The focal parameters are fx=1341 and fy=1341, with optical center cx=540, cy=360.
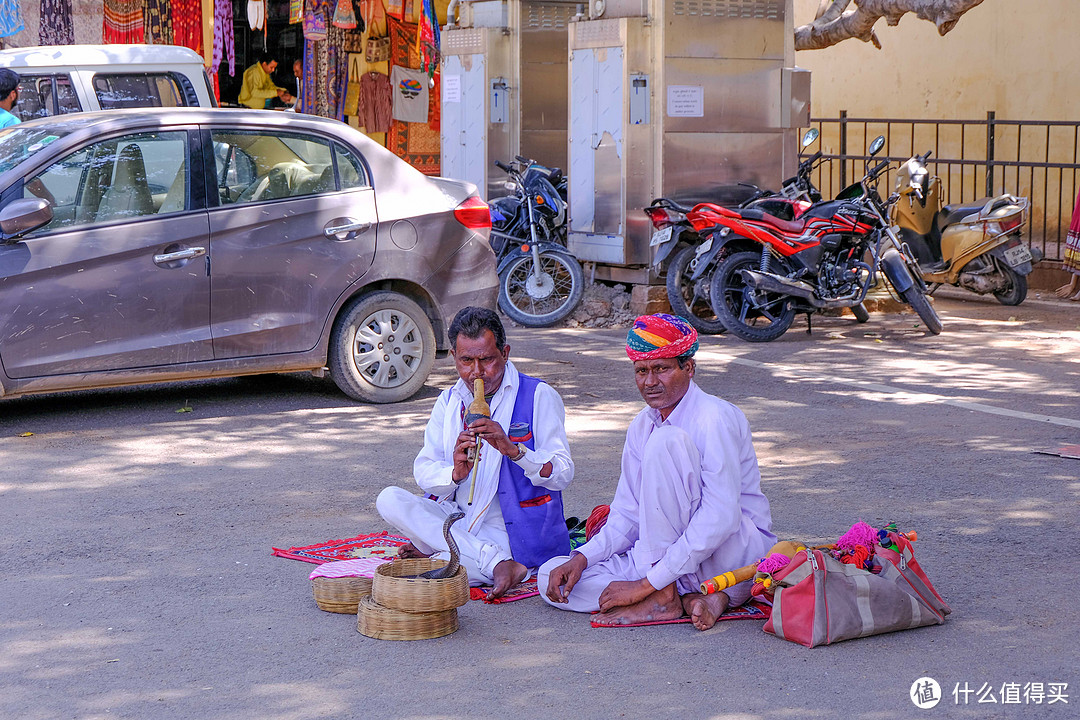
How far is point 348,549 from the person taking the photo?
5.05m

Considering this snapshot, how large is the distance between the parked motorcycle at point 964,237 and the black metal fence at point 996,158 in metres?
1.61

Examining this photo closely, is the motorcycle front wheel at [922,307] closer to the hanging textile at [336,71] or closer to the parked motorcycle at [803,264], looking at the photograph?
the parked motorcycle at [803,264]

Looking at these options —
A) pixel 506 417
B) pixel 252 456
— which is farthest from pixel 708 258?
pixel 506 417

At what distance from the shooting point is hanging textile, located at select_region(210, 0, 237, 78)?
14.7 meters

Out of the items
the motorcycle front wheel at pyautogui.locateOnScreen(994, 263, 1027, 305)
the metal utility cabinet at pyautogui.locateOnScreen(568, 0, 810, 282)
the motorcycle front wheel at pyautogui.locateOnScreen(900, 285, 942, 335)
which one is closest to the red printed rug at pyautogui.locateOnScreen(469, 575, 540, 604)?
the motorcycle front wheel at pyautogui.locateOnScreen(900, 285, 942, 335)

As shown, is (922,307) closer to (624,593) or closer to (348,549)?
(348,549)

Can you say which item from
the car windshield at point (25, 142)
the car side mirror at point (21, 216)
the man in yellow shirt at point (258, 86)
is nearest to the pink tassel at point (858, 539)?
the car side mirror at point (21, 216)

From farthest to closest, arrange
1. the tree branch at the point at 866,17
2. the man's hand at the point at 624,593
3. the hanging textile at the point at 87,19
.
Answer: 1. the hanging textile at the point at 87,19
2. the tree branch at the point at 866,17
3. the man's hand at the point at 624,593

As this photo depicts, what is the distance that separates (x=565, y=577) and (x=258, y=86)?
12536 millimetres

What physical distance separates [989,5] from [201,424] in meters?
11.3

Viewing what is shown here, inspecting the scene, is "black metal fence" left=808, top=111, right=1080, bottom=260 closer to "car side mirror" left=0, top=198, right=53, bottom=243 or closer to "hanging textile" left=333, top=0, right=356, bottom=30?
"hanging textile" left=333, top=0, right=356, bottom=30

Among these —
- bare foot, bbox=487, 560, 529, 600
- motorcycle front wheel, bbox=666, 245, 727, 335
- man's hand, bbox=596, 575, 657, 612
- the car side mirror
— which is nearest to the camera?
man's hand, bbox=596, 575, 657, 612

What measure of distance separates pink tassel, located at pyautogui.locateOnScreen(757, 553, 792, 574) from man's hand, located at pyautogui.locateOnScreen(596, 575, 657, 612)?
0.35 m

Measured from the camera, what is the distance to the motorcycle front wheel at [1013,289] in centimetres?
1181
